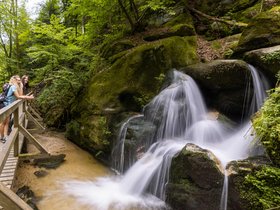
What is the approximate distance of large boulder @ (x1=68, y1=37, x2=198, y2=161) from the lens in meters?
7.72

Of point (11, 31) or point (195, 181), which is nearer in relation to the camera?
point (195, 181)

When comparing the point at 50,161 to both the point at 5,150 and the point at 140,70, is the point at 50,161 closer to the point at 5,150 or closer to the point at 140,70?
the point at 5,150

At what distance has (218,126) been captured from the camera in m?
6.47

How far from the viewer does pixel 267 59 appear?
611 cm

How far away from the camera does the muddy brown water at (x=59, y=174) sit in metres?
5.34

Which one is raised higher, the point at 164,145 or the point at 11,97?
the point at 11,97

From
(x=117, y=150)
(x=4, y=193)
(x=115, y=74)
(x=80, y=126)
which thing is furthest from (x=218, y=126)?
(x=4, y=193)

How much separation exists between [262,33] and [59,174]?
666 centimetres

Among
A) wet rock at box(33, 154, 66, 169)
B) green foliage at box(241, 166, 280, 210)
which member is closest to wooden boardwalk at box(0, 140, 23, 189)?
wet rock at box(33, 154, 66, 169)

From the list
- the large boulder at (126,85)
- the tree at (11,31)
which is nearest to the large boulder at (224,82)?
the large boulder at (126,85)

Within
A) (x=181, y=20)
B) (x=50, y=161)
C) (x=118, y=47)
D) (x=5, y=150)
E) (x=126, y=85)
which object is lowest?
(x=50, y=161)

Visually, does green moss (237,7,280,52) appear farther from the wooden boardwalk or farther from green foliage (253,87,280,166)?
the wooden boardwalk

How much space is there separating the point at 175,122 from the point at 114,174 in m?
2.19

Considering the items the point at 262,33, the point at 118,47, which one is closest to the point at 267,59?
the point at 262,33
